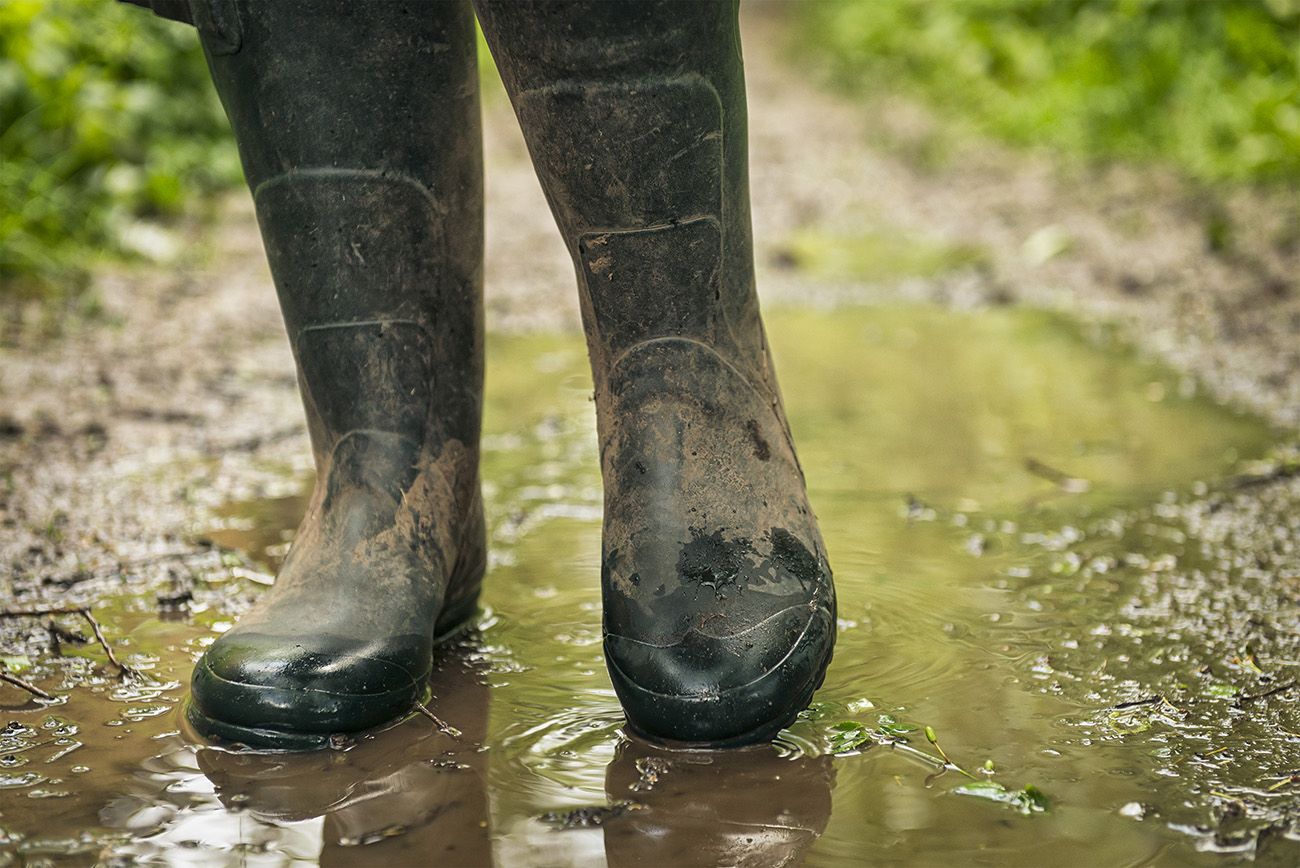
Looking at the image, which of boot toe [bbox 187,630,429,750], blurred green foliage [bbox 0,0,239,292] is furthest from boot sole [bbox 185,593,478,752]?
blurred green foliage [bbox 0,0,239,292]

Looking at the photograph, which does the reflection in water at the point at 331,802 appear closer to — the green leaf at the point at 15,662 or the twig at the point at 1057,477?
the green leaf at the point at 15,662

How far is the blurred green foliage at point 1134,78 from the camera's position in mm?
4004

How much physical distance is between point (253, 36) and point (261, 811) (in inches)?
28.0

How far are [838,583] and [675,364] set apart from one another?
1.55 feet

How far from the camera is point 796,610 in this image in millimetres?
1262

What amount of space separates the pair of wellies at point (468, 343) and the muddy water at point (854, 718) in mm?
67

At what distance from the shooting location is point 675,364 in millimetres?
1278

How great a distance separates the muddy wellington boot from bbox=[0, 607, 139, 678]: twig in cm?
50

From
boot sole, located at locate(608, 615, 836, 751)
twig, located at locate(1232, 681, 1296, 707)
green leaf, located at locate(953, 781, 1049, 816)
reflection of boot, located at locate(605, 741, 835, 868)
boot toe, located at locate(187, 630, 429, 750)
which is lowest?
green leaf, located at locate(953, 781, 1049, 816)

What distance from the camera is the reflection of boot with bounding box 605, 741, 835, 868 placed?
1.05 m

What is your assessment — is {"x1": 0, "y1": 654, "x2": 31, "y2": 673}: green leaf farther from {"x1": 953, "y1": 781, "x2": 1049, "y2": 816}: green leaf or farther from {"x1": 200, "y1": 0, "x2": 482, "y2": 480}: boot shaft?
{"x1": 953, "y1": 781, "x2": 1049, "y2": 816}: green leaf

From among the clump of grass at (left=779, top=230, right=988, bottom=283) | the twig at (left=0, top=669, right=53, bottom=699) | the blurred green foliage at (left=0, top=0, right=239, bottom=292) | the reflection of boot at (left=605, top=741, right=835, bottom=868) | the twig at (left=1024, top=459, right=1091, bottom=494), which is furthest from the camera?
the clump of grass at (left=779, top=230, right=988, bottom=283)

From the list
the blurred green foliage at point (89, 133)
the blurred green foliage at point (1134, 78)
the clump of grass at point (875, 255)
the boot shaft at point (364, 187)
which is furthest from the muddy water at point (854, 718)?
the blurred green foliage at point (1134, 78)

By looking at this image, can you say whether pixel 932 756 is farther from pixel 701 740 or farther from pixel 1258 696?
pixel 1258 696
